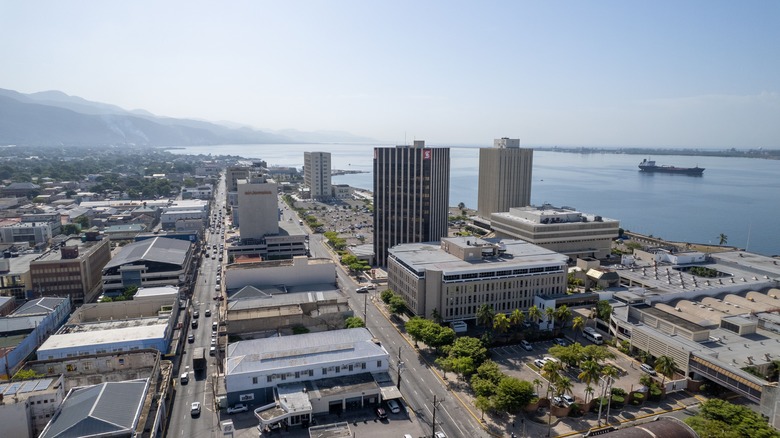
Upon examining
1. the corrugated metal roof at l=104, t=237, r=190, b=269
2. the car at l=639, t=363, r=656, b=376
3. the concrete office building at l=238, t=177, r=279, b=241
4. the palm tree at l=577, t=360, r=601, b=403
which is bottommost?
the car at l=639, t=363, r=656, b=376

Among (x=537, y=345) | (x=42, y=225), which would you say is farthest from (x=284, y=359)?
(x=42, y=225)

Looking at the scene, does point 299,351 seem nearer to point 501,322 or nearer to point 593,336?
point 501,322

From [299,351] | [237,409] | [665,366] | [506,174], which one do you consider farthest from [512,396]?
[506,174]

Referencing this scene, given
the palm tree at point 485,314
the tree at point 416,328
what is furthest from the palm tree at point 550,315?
the tree at point 416,328

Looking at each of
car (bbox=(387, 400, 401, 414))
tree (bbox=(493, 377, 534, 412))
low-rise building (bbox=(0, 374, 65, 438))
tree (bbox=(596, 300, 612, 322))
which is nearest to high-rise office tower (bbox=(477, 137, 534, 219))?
tree (bbox=(596, 300, 612, 322))

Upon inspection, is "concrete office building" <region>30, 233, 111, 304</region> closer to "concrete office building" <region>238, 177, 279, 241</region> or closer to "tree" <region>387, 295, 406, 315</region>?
"concrete office building" <region>238, 177, 279, 241</region>

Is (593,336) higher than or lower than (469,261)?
lower
